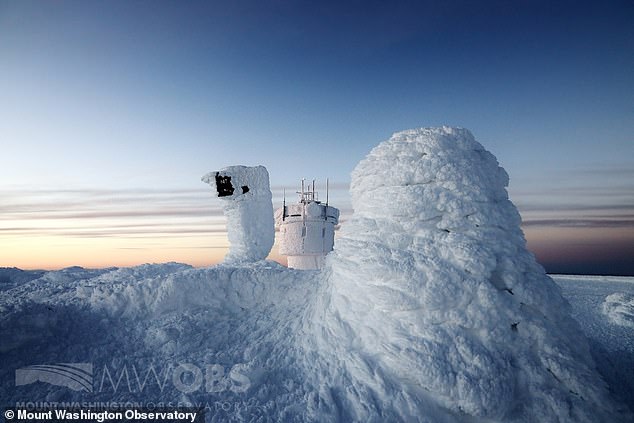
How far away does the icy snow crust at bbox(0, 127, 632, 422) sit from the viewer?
4555mm

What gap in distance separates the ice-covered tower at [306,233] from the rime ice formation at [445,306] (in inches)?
446

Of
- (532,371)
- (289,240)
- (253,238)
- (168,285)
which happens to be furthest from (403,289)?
(289,240)

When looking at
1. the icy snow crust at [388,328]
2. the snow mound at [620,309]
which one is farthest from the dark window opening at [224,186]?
the snow mound at [620,309]

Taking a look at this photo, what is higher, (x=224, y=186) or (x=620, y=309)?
(x=224, y=186)

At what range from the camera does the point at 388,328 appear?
5.16m

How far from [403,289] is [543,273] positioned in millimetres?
2621

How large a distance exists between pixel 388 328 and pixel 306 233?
A: 13030 mm

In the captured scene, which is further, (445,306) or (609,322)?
(609,322)

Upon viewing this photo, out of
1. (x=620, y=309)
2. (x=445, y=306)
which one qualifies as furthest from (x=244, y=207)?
(x=620, y=309)

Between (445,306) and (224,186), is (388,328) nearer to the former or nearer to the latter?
(445,306)

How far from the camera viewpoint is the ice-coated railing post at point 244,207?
39.1 ft

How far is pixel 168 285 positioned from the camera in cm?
699

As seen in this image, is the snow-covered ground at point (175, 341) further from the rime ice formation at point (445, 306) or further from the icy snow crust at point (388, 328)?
the rime ice formation at point (445, 306)

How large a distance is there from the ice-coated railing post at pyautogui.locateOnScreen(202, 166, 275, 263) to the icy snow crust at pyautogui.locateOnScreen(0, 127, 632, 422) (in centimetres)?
477
